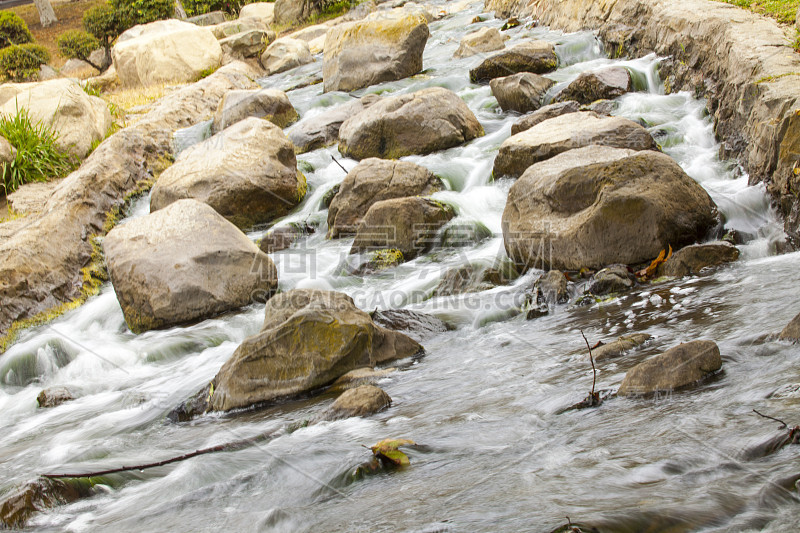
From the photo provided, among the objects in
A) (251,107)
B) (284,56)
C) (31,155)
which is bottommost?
(31,155)

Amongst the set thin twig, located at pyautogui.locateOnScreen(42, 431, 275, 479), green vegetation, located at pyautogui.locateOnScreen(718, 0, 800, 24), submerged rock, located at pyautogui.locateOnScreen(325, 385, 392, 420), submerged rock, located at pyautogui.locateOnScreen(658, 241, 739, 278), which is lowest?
thin twig, located at pyautogui.locateOnScreen(42, 431, 275, 479)

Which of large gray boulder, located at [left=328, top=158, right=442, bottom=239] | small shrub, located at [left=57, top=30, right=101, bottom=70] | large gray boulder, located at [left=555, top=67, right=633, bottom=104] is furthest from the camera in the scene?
A: small shrub, located at [left=57, top=30, right=101, bottom=70]

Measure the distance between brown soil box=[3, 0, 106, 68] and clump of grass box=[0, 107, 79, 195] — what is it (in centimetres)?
2086

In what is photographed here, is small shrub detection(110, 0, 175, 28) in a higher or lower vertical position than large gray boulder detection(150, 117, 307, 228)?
higher

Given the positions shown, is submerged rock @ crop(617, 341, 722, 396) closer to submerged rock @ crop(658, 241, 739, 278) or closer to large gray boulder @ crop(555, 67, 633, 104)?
submerged rock @ crop(658, 241, 739, 278)

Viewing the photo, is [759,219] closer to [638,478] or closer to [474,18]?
[638,478]

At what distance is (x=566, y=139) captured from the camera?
745 centimetres

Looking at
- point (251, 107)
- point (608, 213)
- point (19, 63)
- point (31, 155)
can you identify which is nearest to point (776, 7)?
point (608, 213)

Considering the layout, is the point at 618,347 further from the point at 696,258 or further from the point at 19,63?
the point at 19,63

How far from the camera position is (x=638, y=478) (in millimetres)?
2430

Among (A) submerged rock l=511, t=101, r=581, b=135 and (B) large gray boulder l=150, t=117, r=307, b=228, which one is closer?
(B) large gray boulder l=150, t=117, r=307, b=228

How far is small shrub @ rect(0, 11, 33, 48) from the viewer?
87.2 ft

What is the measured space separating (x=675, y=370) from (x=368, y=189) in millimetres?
5228

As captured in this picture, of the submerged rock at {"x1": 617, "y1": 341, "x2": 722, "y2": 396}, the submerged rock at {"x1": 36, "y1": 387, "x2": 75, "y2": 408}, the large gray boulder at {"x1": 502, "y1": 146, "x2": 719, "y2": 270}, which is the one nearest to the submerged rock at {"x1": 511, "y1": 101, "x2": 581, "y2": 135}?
the large gray boulder at {"x1": 502, "y1": 146, "x2": 719, "y2": 270}
